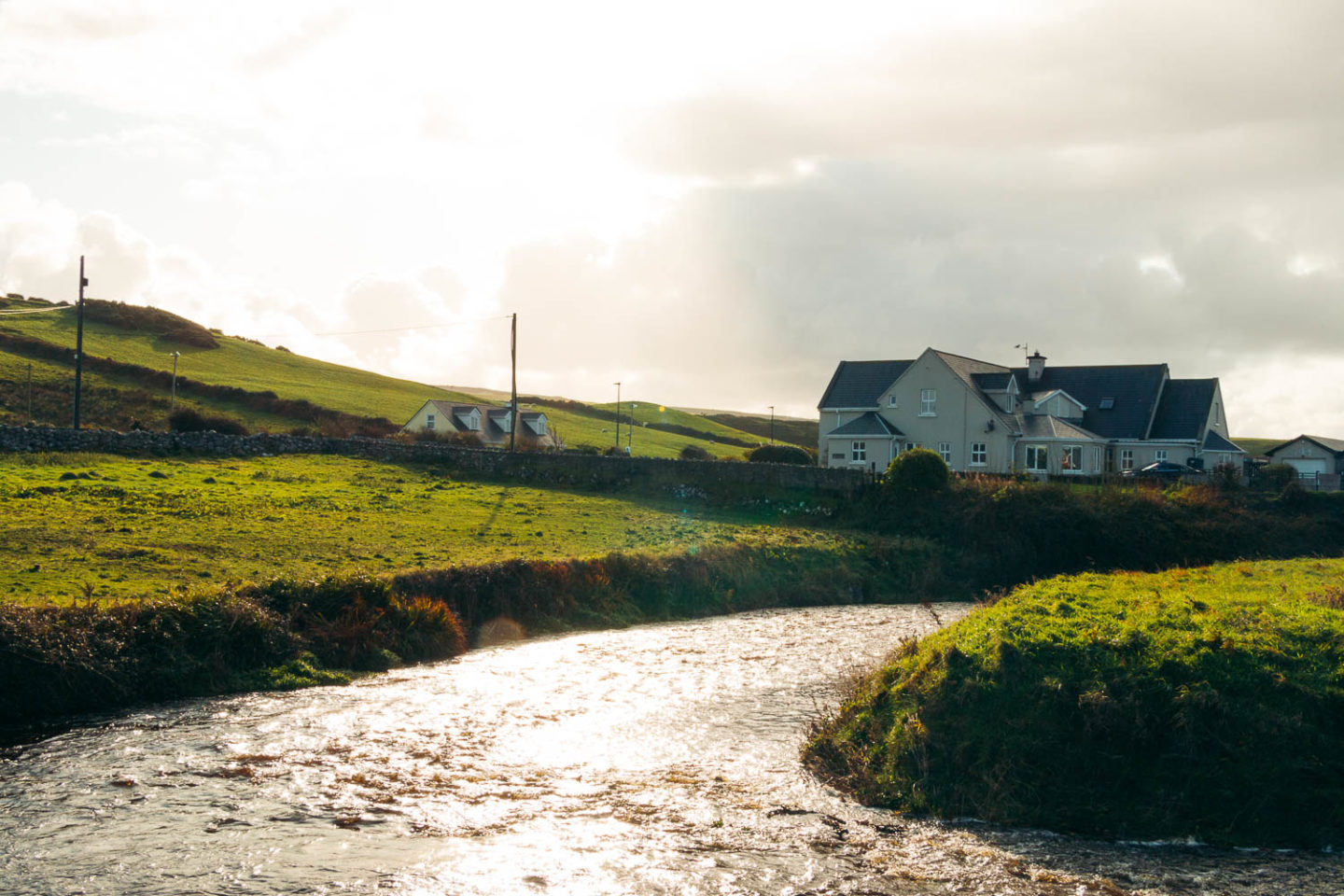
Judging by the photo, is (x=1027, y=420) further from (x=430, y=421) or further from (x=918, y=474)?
(x=430, y=421)

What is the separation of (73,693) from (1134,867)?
16723mm

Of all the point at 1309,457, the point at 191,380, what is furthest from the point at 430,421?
the point at 1309,457

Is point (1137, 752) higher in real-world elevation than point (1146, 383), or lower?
lower

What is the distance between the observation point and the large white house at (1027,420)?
61.7 m

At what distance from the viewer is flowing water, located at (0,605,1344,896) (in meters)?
10.5

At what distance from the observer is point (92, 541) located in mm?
25141

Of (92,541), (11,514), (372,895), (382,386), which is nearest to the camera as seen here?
(372,895)

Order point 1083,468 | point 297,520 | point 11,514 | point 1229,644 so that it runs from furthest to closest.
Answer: point 1083,468, point 297,520, point 11,514, point 1229,644

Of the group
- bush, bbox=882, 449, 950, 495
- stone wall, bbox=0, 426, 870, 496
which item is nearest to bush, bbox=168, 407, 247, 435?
stone wall, bbox=0, 426, 870, 496

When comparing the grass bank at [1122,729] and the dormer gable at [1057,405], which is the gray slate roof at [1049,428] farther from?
the grass bank at [1122,729]

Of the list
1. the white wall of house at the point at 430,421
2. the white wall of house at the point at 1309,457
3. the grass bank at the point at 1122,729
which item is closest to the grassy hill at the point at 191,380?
the white wall of house at the point at 430,421

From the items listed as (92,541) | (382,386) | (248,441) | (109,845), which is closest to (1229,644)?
(109,845)

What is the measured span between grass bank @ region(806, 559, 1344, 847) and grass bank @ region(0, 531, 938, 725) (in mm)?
11351

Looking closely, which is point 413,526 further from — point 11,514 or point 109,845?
point 109,845
